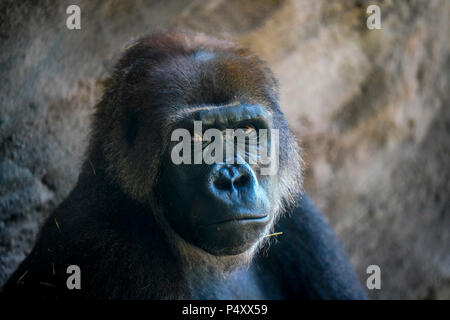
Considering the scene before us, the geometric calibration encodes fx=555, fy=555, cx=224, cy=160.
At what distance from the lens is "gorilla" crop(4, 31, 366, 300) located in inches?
128

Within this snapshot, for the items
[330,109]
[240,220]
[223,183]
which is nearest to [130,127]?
[223,183]

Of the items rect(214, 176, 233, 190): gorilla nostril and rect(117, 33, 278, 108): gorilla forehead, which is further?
rect(117, 33, 278, 108): gorilla forehead

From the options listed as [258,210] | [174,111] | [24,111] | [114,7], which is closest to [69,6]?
[114,7]

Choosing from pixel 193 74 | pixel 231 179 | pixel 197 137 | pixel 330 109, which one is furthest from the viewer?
pixel 330 109

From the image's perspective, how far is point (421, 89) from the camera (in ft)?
21.5

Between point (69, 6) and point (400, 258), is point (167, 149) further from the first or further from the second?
point (400, 258)

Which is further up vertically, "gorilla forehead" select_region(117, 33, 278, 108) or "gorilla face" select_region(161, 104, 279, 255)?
"gorilla forehead" select_region(117, 33, 278, 108)

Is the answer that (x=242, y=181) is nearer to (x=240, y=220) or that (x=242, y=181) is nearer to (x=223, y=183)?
(x=223, y=183)

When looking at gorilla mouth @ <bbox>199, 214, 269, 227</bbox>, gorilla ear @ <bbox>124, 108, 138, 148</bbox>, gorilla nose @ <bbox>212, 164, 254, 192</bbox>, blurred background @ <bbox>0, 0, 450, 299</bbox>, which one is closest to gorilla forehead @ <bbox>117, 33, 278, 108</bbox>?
gorilla ear @ <bbox>124, 108, 138, 148</bbox>

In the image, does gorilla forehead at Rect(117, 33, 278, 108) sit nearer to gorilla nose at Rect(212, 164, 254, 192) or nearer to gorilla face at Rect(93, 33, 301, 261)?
gorilla face at Rect(93, 33, 301, 261)

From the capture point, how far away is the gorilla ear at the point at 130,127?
3.70m

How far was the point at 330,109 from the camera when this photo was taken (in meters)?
6.20

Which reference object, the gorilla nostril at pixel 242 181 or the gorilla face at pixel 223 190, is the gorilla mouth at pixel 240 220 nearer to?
the gorilla face at pixel 223 190

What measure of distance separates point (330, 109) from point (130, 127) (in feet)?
10.2
